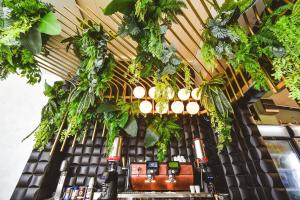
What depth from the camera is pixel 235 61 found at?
82.7 inches

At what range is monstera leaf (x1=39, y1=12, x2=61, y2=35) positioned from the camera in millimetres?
1784

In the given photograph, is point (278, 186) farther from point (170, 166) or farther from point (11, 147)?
point (11, 147)

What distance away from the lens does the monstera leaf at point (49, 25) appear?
5.85 feet

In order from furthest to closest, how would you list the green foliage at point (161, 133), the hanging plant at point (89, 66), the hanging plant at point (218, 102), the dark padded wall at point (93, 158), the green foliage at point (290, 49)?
the green foliage at point (161, 133), the dark padded wall at point (93, 158), the hanging plant at point (218, 102), the hanging plant at point (89, 66), the green foliage at point (290, 49)

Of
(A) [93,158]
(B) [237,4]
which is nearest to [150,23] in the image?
(B) [237,4]

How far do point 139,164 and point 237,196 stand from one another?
166cm

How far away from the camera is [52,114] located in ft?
10.9

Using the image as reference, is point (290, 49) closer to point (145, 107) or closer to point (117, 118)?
point (145, 107)

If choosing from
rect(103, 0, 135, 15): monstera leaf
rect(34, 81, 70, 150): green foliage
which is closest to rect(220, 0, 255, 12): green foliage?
rect(103, 0, 135, 15): monstera leaf

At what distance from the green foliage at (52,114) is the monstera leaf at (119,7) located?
2.28 metres

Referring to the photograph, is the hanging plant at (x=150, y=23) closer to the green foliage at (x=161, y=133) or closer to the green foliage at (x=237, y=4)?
the green foliage at (x=237, y=4)

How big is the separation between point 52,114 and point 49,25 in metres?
2.01

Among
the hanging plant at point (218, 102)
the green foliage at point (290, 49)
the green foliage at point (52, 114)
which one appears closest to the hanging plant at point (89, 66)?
the green foliage at point (52, 114)

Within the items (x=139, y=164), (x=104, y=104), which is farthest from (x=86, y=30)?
(x=139, y=164)
